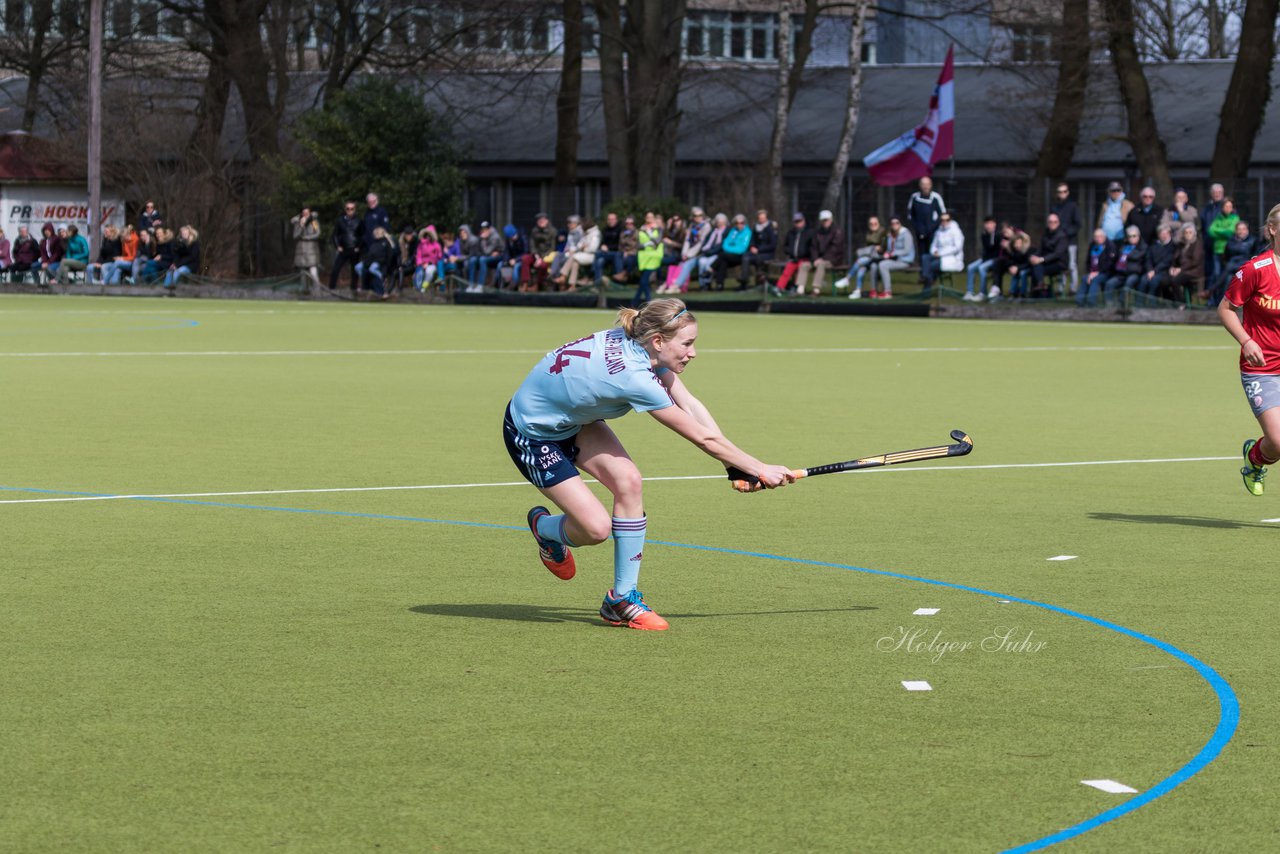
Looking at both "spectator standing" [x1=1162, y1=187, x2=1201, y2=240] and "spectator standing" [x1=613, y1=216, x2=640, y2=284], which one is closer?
"spectator standing" [x1=1162, y1=187, x2=1201, y2=240]

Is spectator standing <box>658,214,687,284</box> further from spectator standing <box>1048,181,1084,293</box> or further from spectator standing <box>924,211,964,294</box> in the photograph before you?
spectator standing <box>1048,181,1084,293</box>

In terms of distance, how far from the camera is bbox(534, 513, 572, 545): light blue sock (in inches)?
334

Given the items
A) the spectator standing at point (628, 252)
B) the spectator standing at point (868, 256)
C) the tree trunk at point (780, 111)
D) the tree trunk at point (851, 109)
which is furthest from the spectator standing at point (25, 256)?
the spectator standing at point (868, 256)

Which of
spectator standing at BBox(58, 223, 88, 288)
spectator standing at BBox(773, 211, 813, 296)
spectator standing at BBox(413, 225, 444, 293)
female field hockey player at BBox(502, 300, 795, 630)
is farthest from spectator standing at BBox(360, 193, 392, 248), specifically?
female field hockey player at BBox(502, 300, 795, 630)

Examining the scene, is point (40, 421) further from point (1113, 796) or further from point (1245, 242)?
point (1245, 242)

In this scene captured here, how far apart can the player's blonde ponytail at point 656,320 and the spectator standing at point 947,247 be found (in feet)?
92.0

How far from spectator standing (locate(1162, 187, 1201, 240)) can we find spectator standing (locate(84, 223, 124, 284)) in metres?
25.0

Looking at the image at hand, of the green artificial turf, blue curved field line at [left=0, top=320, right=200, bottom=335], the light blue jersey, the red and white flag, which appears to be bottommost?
the green artificial turf

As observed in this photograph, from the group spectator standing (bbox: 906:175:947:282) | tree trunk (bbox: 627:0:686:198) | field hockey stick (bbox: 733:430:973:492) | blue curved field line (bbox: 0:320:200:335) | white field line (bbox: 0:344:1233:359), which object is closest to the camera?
field hockey stick (bbox: 733:430:973:492)

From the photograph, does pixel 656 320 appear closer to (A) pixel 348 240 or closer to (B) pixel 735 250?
(B) pixel 735 250

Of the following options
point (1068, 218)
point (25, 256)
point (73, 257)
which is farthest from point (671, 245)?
point (25, 256)

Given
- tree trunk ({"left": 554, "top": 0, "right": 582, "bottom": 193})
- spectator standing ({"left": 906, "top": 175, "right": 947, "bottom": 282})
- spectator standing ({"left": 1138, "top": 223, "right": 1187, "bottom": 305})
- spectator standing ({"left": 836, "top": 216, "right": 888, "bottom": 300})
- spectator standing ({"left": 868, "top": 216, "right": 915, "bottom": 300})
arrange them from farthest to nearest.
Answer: tree trunk ({"left": 554, "top": 0, "right": 582, "bottom": 193}) → spectator standing ({"left": 836, "top": 216, "right": 888, "bottom": 300}) → spectator standing ({"left": 868, "top": 216, "right": 915, "bottom": 300}) → spectator standing ({"left": 906, "top": 175, "right": 947, "bottom": 282}) → spectator standing ({"left": 1138, "top": 223, "right": 1187, "bottom": 305})

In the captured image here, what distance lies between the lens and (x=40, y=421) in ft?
54.3

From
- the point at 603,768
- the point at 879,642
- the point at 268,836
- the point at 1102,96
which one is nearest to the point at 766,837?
the point at 603,768
